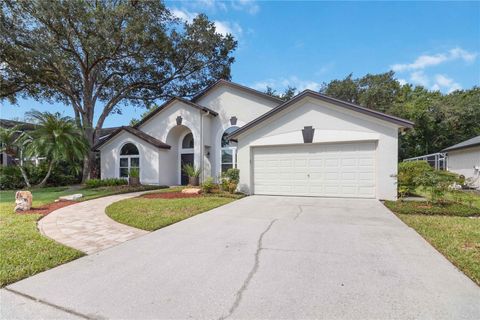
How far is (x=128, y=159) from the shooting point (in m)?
17.6

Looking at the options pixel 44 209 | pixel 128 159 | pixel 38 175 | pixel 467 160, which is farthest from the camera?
pixel 38 175

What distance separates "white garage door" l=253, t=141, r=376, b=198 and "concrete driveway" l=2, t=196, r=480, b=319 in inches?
211

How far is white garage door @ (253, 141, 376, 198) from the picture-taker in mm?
10656

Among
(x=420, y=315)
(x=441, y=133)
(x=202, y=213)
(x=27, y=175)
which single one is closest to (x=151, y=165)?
(x=27, y=175)

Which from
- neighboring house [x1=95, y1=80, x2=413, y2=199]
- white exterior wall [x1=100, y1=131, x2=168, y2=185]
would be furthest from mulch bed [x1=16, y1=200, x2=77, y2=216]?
neighboring house [x1=95, y1=80, x2=413, y2=199]

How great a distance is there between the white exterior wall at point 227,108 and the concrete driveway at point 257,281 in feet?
38.1

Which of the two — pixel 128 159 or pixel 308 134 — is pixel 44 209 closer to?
pixel 128 159

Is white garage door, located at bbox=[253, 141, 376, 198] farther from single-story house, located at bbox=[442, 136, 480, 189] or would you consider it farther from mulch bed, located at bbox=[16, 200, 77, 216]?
mulch bed, located at bbox=[16, 200, 77, 216]

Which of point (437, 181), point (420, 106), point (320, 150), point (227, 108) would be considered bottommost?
point (437, 181)

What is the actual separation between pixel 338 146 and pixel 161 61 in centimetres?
1599

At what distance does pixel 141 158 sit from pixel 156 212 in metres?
10.3

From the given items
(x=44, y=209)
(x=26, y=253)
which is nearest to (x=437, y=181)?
(x=26, y=253)

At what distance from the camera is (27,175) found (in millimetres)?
17516

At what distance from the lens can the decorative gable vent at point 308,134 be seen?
445 inches
